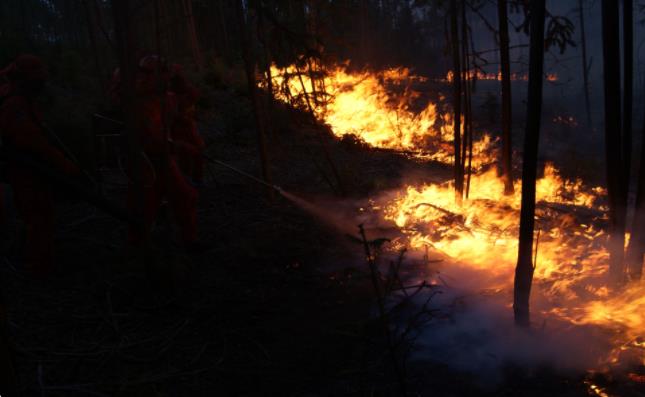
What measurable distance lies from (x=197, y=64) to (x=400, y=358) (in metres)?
18.1

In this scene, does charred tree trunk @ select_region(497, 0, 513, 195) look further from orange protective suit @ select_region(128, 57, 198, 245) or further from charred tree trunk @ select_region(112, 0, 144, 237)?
charred tree trunk @ select_region(112, 0, 144, 237)

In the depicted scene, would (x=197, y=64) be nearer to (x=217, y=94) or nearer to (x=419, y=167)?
(x=217, y=94)

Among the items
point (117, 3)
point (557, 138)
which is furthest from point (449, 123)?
point (117, 3)

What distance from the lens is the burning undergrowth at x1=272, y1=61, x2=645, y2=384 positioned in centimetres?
371

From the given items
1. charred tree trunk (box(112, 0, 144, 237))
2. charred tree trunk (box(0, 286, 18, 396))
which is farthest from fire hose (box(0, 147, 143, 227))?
charred tree trunk (box(0, 286, 18, 396))

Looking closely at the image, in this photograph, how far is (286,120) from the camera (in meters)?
13.4

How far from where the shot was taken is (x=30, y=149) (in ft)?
14.4

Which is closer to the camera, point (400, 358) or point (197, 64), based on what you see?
point (400, 358)

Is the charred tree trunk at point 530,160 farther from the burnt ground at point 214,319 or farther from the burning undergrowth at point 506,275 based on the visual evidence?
the burnt ground at point 214,319

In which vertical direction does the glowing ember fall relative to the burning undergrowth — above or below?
above

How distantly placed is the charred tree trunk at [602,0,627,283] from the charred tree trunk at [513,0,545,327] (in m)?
1.07

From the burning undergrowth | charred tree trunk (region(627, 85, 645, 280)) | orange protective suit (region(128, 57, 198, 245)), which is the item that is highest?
orange protective suit (region(128, 57, 198, 245))

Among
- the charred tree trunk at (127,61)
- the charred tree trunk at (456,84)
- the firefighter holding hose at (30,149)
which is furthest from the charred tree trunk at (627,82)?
the firefighter holding hose at (30,149)

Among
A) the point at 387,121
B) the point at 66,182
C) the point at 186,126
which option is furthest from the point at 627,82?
the point at 387,121
